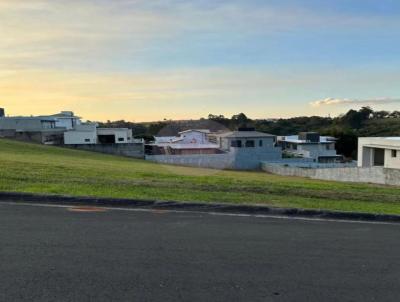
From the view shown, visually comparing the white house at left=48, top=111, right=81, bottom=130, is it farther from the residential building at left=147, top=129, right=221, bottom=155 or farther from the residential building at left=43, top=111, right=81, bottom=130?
the residential building at left=147, top=129, right=221, bottom=155

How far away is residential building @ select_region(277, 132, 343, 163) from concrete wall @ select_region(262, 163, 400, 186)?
76.6 ft

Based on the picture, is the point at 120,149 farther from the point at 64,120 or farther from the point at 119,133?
the point at 64,120

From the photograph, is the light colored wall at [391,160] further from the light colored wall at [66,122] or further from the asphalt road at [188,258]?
the light colored wall at [66,122]

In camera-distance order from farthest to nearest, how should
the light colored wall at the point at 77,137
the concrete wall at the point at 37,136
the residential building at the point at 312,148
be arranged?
1. the residential building at the point at 312,148
2. the light colored wall at the point at 77,137
3. the concrete wall at the point at 37,136

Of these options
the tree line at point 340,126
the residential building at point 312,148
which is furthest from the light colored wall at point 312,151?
the tree line at point 340,126

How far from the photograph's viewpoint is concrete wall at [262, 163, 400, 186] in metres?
30.0

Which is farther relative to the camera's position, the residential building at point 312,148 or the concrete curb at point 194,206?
the residential building at point 312,148

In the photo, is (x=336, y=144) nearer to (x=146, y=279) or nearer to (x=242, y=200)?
(x=242, y=200)

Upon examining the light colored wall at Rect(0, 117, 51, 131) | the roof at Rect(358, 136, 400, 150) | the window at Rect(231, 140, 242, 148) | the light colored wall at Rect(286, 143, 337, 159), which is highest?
the light colored wall at Rect(0, 117, 51, 131)

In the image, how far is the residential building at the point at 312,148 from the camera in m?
63.3

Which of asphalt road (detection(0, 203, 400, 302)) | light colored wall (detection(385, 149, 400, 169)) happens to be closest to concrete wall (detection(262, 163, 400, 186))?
light colored wall (detection(385, 149, 400, 169))

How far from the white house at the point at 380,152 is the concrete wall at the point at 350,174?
27.6 feet

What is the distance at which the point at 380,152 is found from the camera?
47219 millimetres

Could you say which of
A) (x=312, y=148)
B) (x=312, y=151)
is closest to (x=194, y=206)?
(x=312, y=151)
